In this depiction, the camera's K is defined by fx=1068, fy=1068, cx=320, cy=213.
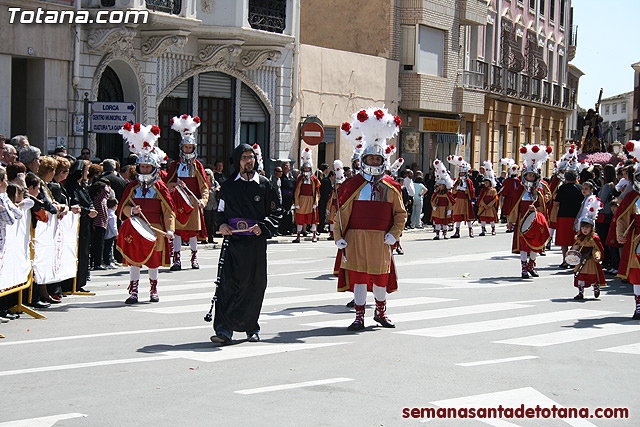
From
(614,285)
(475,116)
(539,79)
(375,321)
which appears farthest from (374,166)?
(539,79)

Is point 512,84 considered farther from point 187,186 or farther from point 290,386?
point 290,386

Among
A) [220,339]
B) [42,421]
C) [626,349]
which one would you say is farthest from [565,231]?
[42,421]

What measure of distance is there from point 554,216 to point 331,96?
12.9 metres

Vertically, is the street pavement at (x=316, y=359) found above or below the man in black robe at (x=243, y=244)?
below

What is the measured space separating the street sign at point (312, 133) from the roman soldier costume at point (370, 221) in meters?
17.4

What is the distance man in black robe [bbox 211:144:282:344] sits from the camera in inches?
416

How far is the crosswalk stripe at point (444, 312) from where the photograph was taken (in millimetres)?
12336

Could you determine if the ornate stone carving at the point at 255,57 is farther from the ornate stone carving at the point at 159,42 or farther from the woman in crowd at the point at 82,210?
the woman in crowd at the point at 82,210

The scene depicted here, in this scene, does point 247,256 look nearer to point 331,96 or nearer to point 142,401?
point 142,401

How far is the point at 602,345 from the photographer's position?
432 inches

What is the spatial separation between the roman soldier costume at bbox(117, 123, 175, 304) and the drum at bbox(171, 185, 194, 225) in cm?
312

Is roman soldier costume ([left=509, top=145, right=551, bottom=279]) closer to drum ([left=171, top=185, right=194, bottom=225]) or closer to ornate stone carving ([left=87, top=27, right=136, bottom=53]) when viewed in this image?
drum ([left=171, top=185, right=194, bottom=225])

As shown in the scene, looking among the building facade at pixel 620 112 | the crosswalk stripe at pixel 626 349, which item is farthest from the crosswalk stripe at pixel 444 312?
the building facade at pixel 620 112

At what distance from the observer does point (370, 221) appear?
11.6 metres
